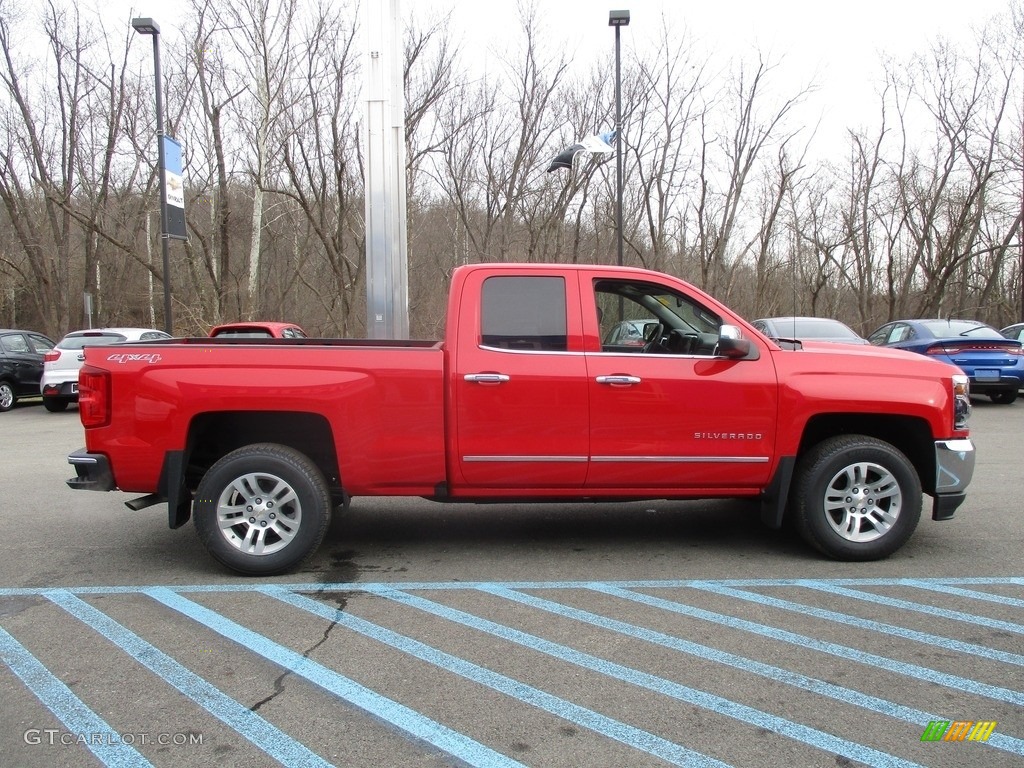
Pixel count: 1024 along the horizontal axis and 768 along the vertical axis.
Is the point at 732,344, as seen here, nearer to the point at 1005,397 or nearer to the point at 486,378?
the point at 486,378

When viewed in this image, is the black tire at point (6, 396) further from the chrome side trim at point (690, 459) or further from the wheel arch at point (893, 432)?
the wheel arch at point (893, 432)

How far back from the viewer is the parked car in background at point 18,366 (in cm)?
1509

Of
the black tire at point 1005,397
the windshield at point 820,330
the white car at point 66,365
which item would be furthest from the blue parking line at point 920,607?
the white car at point 66,365

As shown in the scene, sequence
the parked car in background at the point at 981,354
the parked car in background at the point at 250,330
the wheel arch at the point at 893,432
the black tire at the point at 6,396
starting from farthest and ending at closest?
1. the black tire at the point at 6,396
2. the parked car in background at the point at 250,330
3. the parked car in background at the point at 981,354
4. the wheel arch at the point at 893,432

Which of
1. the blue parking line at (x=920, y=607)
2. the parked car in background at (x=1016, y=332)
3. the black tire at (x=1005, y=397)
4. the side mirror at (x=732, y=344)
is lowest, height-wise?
the blue parking line at (x=920, y=607)

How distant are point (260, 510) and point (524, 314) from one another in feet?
6.89

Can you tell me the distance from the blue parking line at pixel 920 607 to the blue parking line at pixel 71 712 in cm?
367

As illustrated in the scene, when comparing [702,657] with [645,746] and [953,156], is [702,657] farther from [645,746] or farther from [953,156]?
[953,156]

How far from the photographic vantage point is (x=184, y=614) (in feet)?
13.4

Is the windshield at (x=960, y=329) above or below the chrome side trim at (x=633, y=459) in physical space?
above

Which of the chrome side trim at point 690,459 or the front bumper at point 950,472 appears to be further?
the front bumper at point 950,472

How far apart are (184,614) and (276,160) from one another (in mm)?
23937

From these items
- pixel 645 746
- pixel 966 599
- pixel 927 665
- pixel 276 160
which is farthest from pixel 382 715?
pixel 276 160

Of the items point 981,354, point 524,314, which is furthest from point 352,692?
point 981,354
